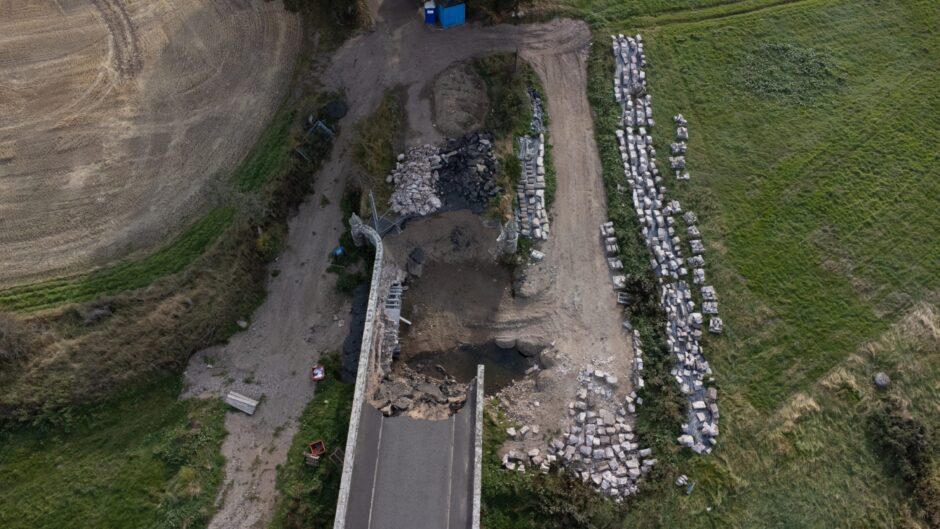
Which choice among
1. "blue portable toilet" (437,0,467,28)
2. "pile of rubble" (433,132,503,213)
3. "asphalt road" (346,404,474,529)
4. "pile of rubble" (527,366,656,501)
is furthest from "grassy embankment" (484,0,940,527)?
"pile of rubble" (433,132,503,213)

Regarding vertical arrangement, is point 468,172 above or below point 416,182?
below

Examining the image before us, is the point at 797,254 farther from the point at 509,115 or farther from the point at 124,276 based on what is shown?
the point at 124,276

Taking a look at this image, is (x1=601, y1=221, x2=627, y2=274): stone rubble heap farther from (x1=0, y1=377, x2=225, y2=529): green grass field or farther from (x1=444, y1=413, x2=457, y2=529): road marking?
(x1=0, y1=377, x2=225, y2=529): green grass field

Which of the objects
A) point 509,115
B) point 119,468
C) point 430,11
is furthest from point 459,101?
point 119,468

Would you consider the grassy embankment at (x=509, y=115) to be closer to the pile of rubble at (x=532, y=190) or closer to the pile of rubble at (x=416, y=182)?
the pile of rubble at (x=532, y=190)

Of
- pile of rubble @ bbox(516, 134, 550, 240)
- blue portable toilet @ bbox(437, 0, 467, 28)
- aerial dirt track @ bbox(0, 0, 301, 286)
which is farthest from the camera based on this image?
blue portable toilet @ bbox(437, 0, 467, 28)

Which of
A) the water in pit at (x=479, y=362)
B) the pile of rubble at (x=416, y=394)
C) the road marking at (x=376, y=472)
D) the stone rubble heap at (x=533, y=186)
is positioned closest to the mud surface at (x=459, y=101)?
the stone rubble heap at (x=533, y=186)

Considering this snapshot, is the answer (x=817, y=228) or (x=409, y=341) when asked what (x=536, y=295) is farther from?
(x=817, y=228)
